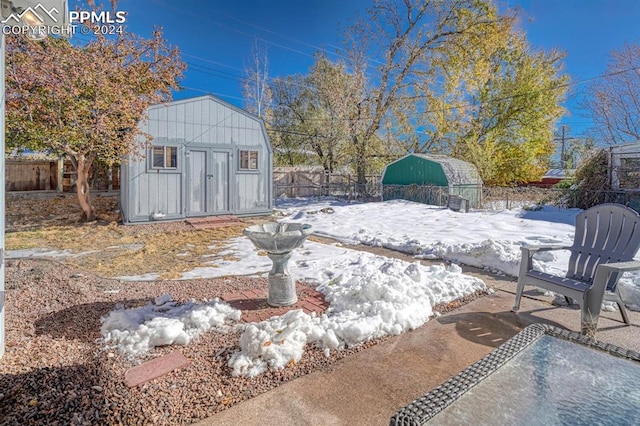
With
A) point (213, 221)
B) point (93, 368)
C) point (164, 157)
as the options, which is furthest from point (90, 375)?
point (164, 157)

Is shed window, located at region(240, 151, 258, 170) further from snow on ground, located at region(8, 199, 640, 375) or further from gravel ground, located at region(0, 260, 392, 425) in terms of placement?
gravel ground, located at region(0, 260, 392, 425)

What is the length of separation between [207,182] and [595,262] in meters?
8.30

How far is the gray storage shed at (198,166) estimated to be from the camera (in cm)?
851

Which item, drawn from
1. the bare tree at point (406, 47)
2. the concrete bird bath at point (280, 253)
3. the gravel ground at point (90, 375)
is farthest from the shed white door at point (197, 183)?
the bare tree at point (406, 47)

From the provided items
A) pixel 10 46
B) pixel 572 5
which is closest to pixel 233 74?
pixel 10 46

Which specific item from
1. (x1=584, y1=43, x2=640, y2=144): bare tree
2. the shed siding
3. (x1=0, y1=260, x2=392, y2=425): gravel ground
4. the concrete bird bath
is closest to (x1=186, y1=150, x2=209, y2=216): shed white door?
(x1=0, y1=260, x2=392, y2=425): gravel ground

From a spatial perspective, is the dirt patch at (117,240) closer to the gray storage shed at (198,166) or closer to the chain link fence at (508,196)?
the gray storage shed at (198,166)

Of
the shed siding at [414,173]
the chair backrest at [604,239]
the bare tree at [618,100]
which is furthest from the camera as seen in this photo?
the bare tree at [618,100]

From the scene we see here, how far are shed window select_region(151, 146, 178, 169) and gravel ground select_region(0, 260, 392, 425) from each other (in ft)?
18.5

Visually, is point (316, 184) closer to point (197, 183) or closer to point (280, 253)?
point (197, 183)

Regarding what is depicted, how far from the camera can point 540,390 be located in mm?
1391

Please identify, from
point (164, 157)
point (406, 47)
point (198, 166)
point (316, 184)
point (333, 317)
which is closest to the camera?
point (333, 317)

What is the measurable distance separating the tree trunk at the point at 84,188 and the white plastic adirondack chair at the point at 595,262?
29.6ft

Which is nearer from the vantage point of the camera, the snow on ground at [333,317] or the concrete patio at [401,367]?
the concrete patio at [401,367]
